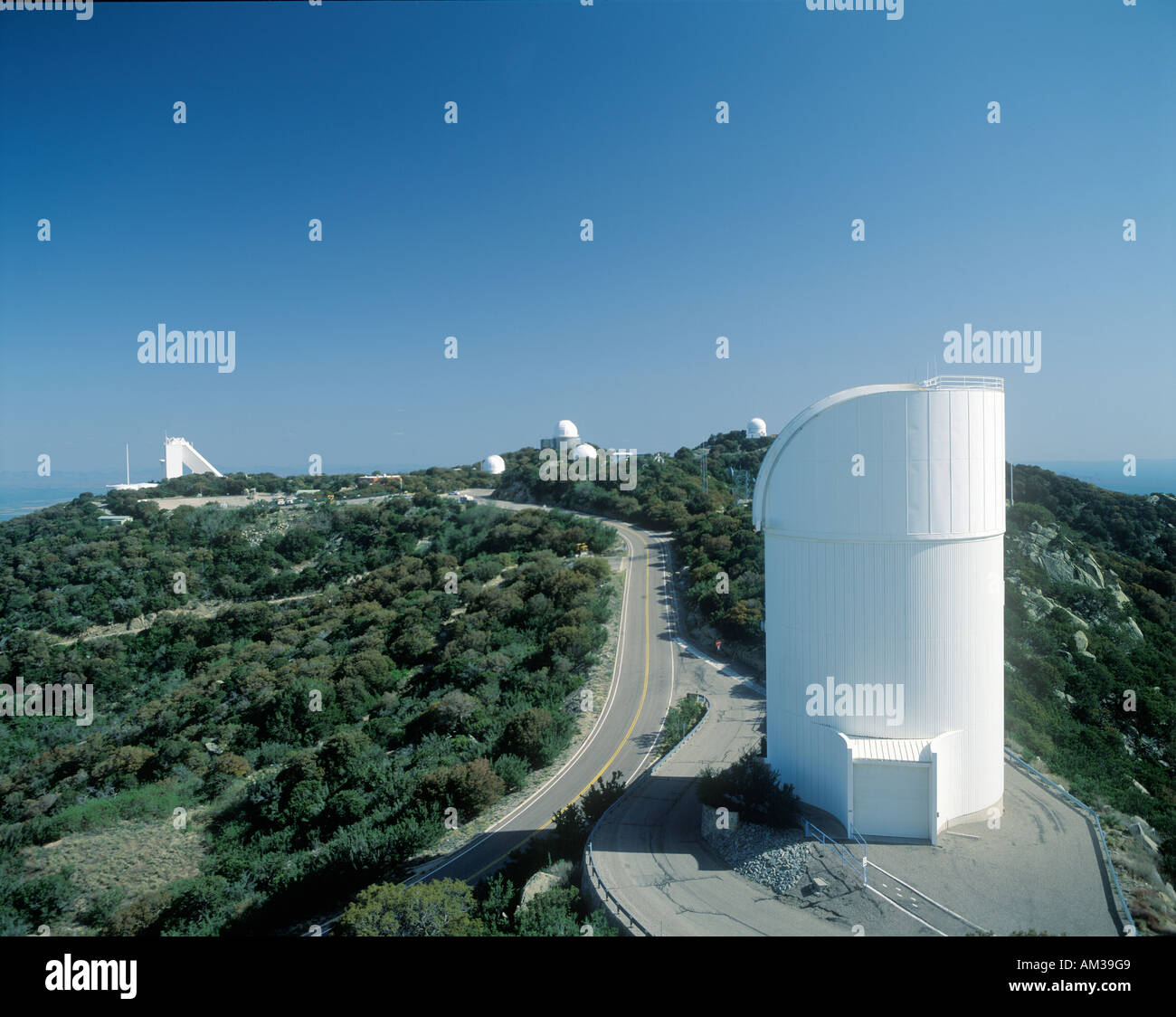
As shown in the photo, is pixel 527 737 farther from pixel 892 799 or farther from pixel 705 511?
pixel 705 511

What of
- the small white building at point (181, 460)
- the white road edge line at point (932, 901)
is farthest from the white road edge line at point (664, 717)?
the small white building at point (181, 460)

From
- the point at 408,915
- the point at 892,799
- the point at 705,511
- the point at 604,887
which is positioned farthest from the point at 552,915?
the point at 705,511

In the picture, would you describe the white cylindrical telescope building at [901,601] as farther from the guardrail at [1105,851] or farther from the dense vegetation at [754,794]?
the guardrail at [1105,851]

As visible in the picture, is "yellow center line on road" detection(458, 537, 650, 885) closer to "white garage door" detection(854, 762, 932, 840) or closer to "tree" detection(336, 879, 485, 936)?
"tree" detection(336, 879, 485, 936)

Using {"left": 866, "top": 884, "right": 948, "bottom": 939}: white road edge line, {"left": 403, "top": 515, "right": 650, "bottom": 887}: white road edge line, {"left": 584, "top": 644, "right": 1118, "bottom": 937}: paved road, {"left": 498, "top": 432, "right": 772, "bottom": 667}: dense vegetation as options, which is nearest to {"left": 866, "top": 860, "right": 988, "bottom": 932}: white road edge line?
{"left": 584, "top": 644, "right": 1118, "bottom": 937}: paved road

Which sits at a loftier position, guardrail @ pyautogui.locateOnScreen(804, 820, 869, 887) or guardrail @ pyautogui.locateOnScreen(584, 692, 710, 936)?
guardrail @ pyautogui.locateOnScreen(804, 820, 869, 887)
